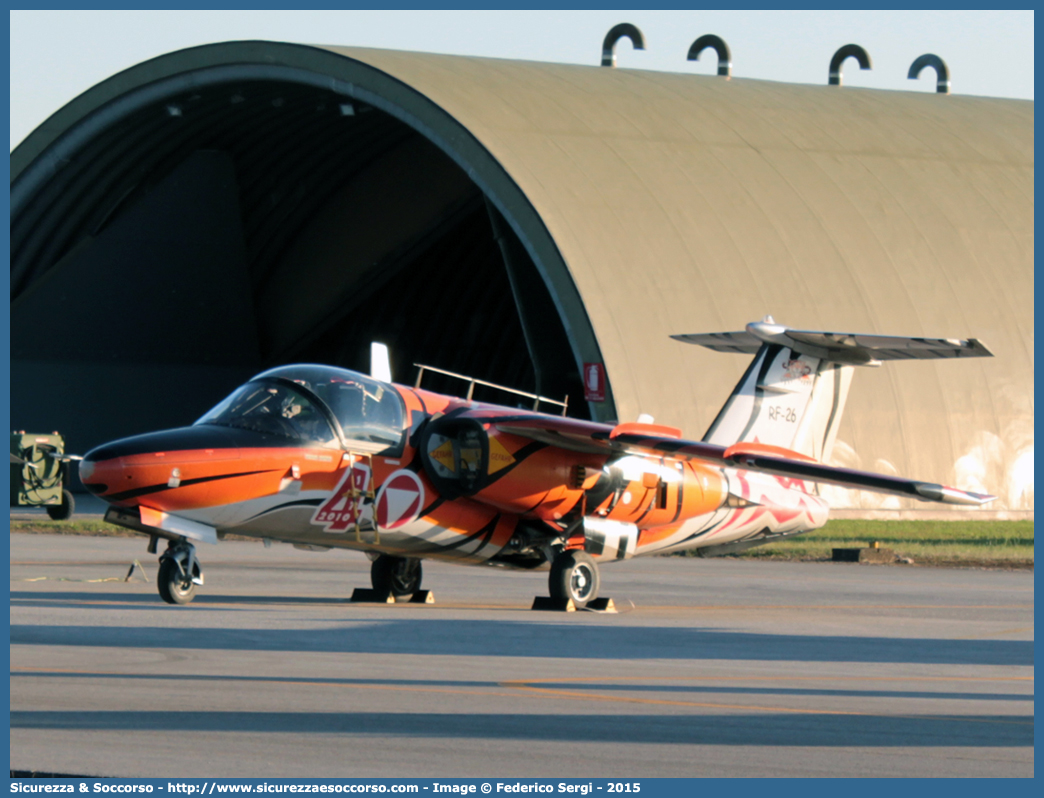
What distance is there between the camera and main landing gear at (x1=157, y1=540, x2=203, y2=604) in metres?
16.3

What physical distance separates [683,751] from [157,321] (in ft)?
136

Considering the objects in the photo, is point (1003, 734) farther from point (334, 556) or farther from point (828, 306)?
point (828, 306)

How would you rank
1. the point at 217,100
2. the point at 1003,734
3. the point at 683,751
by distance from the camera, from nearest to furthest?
the point at 683,751 < the point at 1003,734 < the point at 217,100

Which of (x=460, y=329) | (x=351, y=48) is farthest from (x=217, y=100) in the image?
(x=460, y=329)

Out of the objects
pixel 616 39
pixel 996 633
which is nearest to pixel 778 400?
pixel 996 633

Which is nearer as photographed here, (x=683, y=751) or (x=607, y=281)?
(x=683, y=751)

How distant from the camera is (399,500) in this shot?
16781mm

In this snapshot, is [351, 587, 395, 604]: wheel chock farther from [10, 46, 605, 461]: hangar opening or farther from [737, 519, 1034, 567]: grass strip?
[10, 46, 605, 461]: hangar opening

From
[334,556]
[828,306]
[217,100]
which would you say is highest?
[217,100]

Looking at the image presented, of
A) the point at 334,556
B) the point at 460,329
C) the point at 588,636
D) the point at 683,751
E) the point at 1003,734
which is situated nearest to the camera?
the point at 683,751

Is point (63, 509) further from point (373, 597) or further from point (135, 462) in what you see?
point (135, 462)

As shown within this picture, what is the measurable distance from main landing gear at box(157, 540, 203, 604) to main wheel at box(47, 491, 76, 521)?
20.4 metres

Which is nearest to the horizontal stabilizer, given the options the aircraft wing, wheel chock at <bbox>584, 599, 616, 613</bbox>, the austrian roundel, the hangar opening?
the aircraft wing
